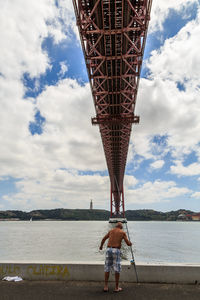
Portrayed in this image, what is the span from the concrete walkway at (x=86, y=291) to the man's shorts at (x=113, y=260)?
1.40 feet

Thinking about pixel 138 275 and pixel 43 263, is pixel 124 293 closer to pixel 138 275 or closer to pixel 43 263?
pixel 138 275

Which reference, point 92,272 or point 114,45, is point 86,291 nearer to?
point 92,272

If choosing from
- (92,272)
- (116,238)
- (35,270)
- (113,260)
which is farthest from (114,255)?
(35,270)

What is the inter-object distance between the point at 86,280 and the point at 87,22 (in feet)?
49.9

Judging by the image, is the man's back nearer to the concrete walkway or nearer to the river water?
the concrete walkway

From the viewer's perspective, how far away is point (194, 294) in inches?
176

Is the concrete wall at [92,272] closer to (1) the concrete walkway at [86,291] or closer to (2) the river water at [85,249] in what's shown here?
(1) the concrete walkway at [86,291]

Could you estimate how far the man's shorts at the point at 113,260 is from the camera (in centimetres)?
475

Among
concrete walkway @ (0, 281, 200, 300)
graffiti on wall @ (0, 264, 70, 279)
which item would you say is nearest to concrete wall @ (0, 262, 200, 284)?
graffiti on wall @ (0, 264, 70, 279)

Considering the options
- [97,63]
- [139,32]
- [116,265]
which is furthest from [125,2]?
[116,265]

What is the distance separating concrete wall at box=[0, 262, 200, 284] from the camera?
5055 millimetres

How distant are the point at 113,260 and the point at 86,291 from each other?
77 centimetres

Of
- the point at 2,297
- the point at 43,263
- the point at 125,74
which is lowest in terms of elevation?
the point at 2,297

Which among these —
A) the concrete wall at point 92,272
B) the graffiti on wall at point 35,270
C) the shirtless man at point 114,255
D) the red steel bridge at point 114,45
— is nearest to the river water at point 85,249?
the graffiti on wall at point 35,270
